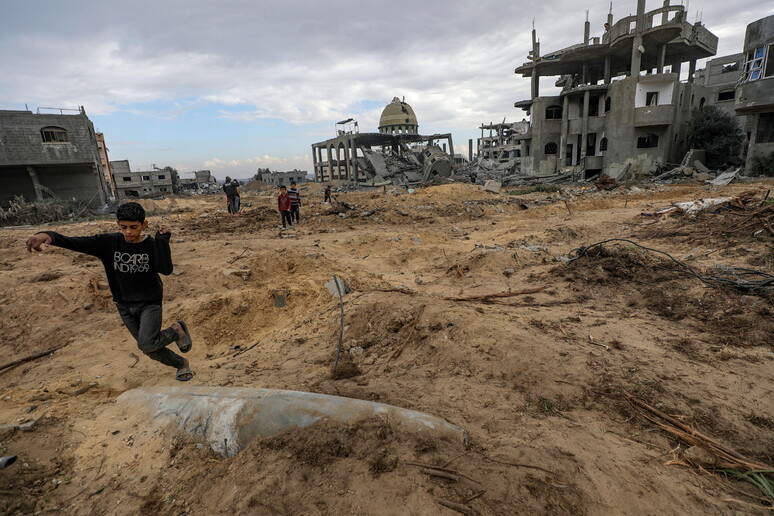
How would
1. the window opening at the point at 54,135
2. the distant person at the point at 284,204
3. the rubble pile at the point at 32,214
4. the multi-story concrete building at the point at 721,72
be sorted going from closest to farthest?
the distant person at the point at 284,204 < the rubble pile at the point at 32,214 < the window opening at the point at 54,135 < the multi-story concrete building at the point at 721,72

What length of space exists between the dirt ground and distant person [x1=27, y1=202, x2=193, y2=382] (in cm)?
61

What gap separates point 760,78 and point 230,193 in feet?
79.0

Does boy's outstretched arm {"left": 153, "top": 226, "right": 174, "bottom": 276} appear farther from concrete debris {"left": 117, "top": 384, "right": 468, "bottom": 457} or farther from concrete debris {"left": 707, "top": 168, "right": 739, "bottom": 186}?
concrete debris {"left": 707, "top": 168, "right": 739, "bottom": 186}

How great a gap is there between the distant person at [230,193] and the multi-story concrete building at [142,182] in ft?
101

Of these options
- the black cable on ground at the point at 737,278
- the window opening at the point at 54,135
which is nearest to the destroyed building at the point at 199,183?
the window opening at the point at 54,135

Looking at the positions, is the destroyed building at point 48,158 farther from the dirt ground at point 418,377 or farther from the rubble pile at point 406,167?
the rubble pile at point 406,167

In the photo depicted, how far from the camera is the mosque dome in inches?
1738

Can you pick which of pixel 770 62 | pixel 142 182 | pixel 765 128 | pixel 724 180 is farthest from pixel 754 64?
pixel 142 182

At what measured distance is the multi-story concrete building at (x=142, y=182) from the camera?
39.8 m

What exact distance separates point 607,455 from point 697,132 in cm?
2884

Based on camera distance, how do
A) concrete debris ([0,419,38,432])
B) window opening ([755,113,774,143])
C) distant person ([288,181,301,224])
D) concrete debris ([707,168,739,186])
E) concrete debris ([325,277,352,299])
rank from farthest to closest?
window opening ([755,113,774,143]) → concrete debris ([707,168,739,186]) → distant person ([288,181,301,224]) → concrete debris ([325,277,352,299]) → concrete debris ([0,419,38,432])

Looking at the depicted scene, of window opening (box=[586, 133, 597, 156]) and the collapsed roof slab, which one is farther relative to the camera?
window opening (box=[586, 133, 597, 156])

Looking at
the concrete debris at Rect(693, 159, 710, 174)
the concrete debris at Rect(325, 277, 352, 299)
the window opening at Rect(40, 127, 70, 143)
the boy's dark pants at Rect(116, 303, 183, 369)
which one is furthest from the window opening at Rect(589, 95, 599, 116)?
the window opening at Rect(40, 127, 70, 143)

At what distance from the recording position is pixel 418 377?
10.7 feet
